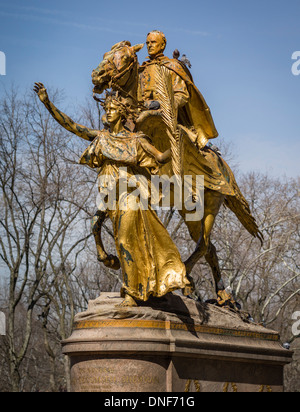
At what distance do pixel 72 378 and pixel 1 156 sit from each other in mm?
13275

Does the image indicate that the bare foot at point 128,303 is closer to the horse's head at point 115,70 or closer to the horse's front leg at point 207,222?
the horse's front leg at point 207,222

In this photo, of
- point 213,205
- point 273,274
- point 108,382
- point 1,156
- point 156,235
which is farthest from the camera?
point 273,274

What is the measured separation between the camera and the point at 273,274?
27922mm

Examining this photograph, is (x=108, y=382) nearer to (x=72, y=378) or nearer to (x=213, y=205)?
(x=72, y=378)

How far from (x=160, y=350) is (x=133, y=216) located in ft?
5.47

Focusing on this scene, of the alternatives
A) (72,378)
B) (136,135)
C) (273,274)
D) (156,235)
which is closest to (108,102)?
(136,135)

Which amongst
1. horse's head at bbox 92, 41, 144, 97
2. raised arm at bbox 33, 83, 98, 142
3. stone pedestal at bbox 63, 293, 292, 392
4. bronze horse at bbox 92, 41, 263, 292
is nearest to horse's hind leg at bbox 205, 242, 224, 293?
bronze horse at bbox 92, 41, 263, 292

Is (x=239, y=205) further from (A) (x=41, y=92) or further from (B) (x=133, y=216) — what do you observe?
(A) (x=41, y=92)

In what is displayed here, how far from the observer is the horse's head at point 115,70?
9484mm

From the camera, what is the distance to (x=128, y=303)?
8883mm

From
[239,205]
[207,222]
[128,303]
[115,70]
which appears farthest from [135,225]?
[239,205]

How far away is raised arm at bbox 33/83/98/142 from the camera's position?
9148 millimetres

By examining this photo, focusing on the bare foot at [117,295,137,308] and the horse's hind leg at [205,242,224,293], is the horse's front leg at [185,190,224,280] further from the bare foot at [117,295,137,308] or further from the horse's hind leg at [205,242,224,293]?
the bare foot at [117,295,137,308]

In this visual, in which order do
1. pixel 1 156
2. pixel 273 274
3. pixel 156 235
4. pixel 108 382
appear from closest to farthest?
pixel 108 382, pixel 156 235, pixel 1 156, pixel 273 274
